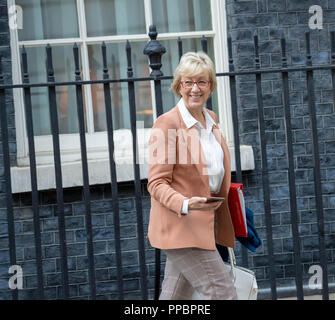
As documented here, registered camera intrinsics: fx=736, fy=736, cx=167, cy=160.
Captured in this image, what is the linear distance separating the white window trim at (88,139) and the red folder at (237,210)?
6.69 ft

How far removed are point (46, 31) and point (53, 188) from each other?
1451 mm

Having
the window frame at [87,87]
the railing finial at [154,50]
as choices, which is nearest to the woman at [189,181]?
the railing finial at [154,50]

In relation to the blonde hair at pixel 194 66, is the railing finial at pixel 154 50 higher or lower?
higher

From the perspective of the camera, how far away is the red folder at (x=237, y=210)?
429 centimetres

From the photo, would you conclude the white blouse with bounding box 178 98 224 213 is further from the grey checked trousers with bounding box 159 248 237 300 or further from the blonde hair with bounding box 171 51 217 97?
the grey checked trousers with bounding box 159 248 237 300

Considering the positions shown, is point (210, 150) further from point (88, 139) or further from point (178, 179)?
point (88, 139)

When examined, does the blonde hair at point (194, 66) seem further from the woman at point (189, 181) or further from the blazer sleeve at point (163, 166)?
the blazer sleeve at point (163, 166)

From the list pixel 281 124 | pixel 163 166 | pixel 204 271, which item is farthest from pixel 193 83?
pixel 281 124

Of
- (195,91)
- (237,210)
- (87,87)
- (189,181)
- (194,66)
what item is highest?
(87,87)

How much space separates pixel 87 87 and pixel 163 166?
2771 millimetres

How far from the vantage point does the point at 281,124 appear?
21.8ft

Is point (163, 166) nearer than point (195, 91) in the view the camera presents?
Yes

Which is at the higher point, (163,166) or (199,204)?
(163,166)

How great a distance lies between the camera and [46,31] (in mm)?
6582
